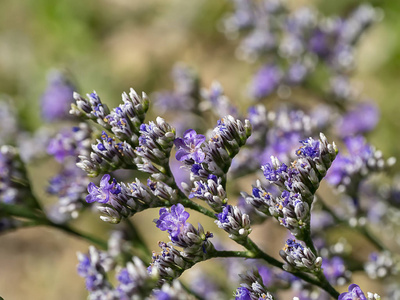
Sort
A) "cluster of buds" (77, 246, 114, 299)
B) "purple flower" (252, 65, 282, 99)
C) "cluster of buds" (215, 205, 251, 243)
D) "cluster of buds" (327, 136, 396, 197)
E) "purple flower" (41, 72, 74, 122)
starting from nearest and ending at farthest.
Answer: "cluster of buds" (215, 205, 251, 243) → "cluster of buds" (77, 246, 114, 299) → "cluster of buds" (327, 136, 396, 197) → "purple flower" (41, 72, 74, 122) → "purple flower" (252, 65, 282, 99)

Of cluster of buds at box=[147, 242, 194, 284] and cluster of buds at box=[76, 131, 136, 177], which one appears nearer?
cluster of buds at box=[147, 242, 194, 284]

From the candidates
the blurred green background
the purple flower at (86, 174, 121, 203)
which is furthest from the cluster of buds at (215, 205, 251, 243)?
the blurred green background

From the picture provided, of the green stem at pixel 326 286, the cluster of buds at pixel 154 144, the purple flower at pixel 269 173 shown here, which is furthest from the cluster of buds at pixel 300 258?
the cluster of buds at pixel 154 144

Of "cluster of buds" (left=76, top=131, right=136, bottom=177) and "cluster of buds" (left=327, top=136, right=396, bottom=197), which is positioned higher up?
"cluster of buds" (left=327, top=136, right=396, bottom=197)

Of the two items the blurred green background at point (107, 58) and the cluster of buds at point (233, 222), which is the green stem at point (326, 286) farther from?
the blurred green background at point (107, 58)

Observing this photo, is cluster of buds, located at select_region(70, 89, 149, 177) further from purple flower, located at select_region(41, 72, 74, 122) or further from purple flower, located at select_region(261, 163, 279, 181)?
purple flower, located at select_region(41, 72, 74, 122)

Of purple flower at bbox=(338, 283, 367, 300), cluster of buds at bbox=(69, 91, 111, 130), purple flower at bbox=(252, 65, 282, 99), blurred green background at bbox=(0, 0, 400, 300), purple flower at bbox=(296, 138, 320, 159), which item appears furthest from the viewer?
blurred green background at bbox=(0, 0, 400, 300)

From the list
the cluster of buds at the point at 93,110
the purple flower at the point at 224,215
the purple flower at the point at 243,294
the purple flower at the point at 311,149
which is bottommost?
the purple flower at the point at 243,294

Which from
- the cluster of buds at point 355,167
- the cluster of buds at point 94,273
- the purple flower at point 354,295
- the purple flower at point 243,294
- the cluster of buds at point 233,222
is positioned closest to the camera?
the purple flower at point 354,295
